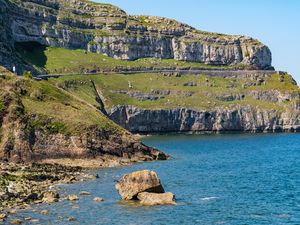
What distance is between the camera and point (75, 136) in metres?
112

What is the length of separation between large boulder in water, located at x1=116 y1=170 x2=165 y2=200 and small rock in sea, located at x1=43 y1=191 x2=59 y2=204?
850 cm

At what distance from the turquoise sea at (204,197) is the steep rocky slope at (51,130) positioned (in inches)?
339

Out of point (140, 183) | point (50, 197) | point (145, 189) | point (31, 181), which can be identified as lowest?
point (50, 197)

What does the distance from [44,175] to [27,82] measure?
128ft

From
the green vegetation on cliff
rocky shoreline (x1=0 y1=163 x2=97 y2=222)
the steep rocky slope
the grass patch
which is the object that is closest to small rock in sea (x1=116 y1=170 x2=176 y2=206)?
rocky shoreline (x1=0 y1=163 x2=97 y2=222)

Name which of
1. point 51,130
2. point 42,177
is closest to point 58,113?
point 51,130

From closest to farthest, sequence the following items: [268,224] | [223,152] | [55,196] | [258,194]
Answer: [268,224] → [55,196] → [258,194] → [223,152]

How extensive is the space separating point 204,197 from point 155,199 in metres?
9.07

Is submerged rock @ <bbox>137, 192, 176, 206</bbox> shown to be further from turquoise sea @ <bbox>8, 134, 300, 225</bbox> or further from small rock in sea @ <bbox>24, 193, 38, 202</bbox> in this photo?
small rock in sea @ <bbox>24, 193, 38, 202</bbox>

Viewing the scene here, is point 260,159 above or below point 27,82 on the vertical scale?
below

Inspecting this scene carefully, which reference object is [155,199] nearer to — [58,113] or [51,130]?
[51,130]

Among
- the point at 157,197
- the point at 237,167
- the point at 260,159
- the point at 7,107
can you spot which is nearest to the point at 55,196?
the point at 157,197

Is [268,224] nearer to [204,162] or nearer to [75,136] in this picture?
[75,136]

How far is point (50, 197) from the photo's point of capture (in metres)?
70.4
